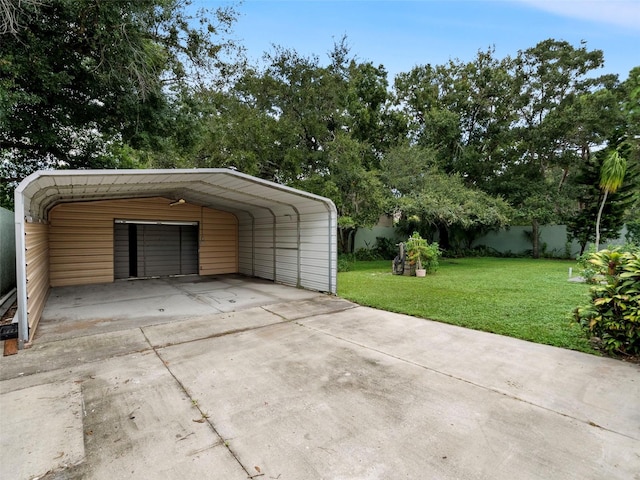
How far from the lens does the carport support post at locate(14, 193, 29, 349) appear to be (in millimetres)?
3586

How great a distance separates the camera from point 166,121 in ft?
24.3

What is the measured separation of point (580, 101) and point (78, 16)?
16582 millimetres

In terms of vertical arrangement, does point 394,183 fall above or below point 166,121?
below

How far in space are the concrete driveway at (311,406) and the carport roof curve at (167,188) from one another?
6.53 feet

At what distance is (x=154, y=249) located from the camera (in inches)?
378

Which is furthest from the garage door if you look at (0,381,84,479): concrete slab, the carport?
(0,381,84,479): concrete slab

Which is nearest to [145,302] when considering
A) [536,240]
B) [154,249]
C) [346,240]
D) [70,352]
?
[70,352]

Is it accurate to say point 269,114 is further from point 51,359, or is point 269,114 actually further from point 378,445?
point 378,445

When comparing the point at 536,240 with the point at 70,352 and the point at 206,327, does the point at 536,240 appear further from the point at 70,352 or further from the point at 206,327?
the point at 70,352

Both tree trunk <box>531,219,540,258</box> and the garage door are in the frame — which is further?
tree trunk <box>531,219,540,258</box>

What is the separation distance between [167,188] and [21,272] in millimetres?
3522

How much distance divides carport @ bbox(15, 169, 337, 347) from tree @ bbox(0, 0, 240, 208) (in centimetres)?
141

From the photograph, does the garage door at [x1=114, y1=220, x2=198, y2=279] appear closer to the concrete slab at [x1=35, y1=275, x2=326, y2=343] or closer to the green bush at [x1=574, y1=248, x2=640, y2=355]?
the concrete slab at [x1=35, y1=275, x2=326, y2=343]

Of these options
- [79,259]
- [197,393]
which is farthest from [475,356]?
[79,259]
